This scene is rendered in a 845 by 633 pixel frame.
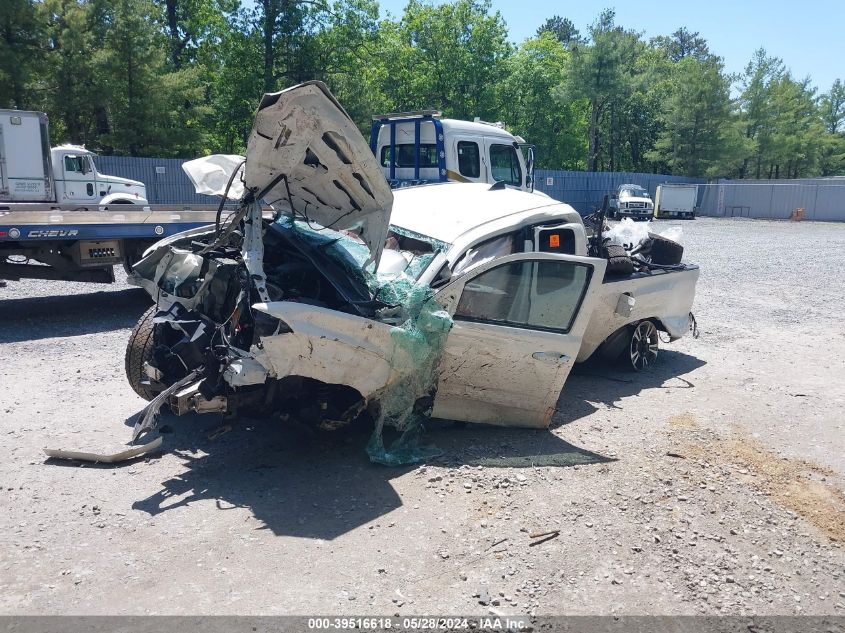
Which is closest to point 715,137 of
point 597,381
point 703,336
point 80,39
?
point 80,39

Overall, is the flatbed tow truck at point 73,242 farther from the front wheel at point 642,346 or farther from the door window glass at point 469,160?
the front wheel at point 642,346

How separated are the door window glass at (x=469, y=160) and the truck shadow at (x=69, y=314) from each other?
566 cm

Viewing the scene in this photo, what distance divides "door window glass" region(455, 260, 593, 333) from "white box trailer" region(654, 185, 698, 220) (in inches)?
1373

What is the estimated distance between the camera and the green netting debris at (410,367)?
15.5ft

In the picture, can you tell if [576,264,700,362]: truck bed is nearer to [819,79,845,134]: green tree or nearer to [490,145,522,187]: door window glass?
[490,145,522,187]: door window glass

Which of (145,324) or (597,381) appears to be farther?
(597,381)

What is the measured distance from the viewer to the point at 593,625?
3240 mm

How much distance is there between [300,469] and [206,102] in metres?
31.4

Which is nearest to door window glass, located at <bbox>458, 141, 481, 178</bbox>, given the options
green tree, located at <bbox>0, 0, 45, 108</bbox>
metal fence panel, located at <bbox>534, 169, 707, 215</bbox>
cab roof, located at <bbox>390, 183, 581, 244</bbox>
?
cab roof, located at <bbox>390, 183, 581, 244</bbox>

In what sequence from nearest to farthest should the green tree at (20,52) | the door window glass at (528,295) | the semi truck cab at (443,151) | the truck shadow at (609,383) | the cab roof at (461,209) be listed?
the door window glass at (528,295)
the cab roof at (461,209)
the truck shadow at (609,383)
the semi truck cab at (443,151)
the green tree at (20,52)

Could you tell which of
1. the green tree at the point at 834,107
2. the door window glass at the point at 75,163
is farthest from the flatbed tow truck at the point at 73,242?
the green tree at the point at 834,107

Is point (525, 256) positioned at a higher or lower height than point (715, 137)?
lower

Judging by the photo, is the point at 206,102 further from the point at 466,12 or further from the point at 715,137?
the point at 715,137

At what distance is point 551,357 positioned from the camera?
5281 mm
